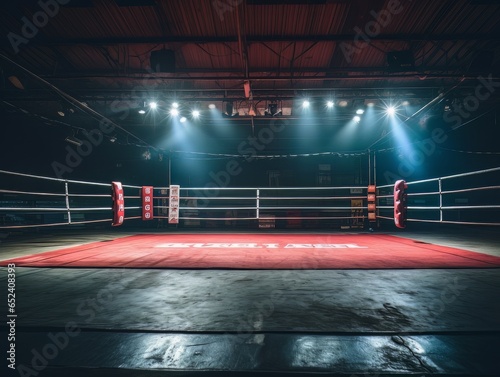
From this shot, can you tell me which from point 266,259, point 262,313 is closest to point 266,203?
point 266,259

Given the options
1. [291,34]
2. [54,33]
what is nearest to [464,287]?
[291,34]

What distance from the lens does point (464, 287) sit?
204cm

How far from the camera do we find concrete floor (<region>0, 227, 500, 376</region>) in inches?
44.9

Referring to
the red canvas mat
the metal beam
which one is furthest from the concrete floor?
the metal beam

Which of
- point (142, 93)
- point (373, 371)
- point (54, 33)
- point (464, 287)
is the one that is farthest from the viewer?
point (142, 93)

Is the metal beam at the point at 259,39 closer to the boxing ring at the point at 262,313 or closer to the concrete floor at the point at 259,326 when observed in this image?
the boxing ring at the point at 262,313

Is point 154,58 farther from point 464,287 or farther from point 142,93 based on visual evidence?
point 464,287

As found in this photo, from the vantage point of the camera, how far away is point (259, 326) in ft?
4.69

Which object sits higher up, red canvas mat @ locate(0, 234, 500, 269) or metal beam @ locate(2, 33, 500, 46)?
metal beam @ locate(2, 33, 500, 46)

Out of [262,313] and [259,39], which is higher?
[259,39]

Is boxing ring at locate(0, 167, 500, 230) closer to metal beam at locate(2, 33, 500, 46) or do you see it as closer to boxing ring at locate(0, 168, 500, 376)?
metal beam at locate(2, 33, 500, 46)

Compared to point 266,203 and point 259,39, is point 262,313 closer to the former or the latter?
point 259,39

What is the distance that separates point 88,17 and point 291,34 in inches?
157

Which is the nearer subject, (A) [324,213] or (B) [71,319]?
(B) [71,319]
